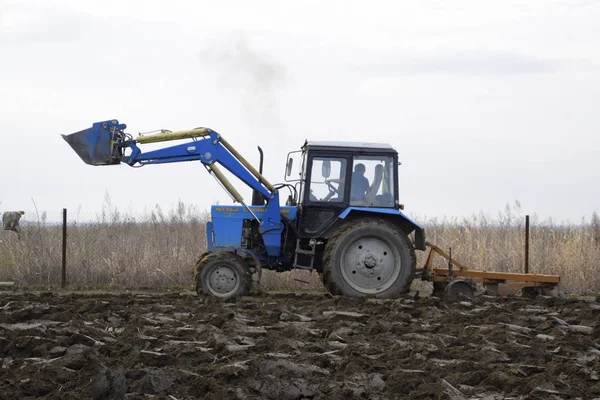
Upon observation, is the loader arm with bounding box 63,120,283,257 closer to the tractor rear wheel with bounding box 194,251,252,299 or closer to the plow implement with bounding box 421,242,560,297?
the tractor rear wheel with bounding box 194,251,252,299

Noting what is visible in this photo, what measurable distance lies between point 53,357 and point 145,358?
2.89 feet

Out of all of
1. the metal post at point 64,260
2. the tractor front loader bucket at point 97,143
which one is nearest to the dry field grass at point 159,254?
the metal post at point 64,260

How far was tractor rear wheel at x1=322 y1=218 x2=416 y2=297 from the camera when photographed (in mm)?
14344

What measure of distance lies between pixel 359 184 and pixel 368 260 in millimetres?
1120

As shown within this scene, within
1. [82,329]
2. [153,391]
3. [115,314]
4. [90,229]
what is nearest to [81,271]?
[90,229]

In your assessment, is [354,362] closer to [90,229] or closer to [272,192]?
[272,192]

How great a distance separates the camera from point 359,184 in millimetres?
14617

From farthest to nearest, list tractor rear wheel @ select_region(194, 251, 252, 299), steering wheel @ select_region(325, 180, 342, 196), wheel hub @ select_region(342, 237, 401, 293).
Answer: steering wheel @ select_region(325, 180, 342, 196) < wheel hub @ select_region(342, 237, 401, 293) < tractor rear wheel @ select_region(194, 251, 252, 299)

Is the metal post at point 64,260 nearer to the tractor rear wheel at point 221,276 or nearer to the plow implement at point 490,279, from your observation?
the tractor rear wheel at point 221,276

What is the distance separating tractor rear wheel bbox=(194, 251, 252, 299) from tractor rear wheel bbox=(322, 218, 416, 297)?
1203mm

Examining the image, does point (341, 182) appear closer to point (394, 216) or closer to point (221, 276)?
point (394, 216)

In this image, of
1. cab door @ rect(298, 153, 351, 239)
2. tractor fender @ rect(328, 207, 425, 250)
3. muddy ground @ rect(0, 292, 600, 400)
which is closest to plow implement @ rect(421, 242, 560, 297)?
tractor fender @ rect(328, 207, 425, 250)

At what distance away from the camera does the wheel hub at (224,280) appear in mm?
14375

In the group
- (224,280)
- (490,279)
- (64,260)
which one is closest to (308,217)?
(224,280)
